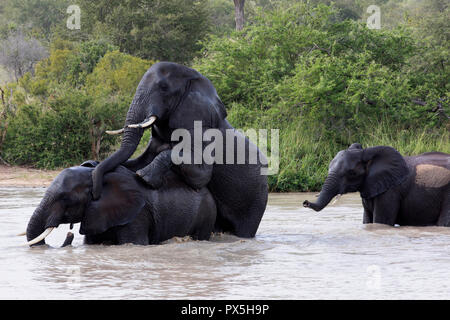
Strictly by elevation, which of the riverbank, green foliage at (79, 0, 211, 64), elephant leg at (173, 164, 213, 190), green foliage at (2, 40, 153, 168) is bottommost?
the riverbank

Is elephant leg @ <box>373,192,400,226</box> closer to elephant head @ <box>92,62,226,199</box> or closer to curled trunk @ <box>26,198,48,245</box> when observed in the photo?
elephant head @ <box>92,62,226,199</box>

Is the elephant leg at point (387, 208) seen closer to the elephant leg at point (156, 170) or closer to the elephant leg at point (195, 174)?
the elephant leg at point (195, 174)

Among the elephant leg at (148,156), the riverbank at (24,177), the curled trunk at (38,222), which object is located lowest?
the riverbank at (24,177)

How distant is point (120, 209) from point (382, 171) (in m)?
3.37

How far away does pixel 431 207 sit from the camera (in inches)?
351

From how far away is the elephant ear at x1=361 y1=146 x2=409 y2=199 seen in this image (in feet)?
29.0

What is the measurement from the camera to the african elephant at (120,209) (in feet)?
22.3

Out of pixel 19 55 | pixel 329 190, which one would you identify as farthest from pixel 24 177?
pixel 19 55

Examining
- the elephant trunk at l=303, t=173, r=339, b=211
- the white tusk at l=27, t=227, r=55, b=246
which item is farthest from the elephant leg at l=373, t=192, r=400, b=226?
the white tusk at l=27, t=227, r=55, b=246

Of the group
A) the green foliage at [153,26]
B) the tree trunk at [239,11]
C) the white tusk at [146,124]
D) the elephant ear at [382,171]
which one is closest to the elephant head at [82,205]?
the white tusk at [146,124]

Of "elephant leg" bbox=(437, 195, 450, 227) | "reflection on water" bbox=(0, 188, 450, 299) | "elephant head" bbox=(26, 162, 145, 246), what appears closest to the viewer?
"reflection on water" bbox=(0, 188, 450, 299)

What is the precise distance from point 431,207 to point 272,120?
328 inches

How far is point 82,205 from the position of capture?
6.83 m

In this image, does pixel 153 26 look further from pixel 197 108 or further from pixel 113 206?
pixel 113 206
